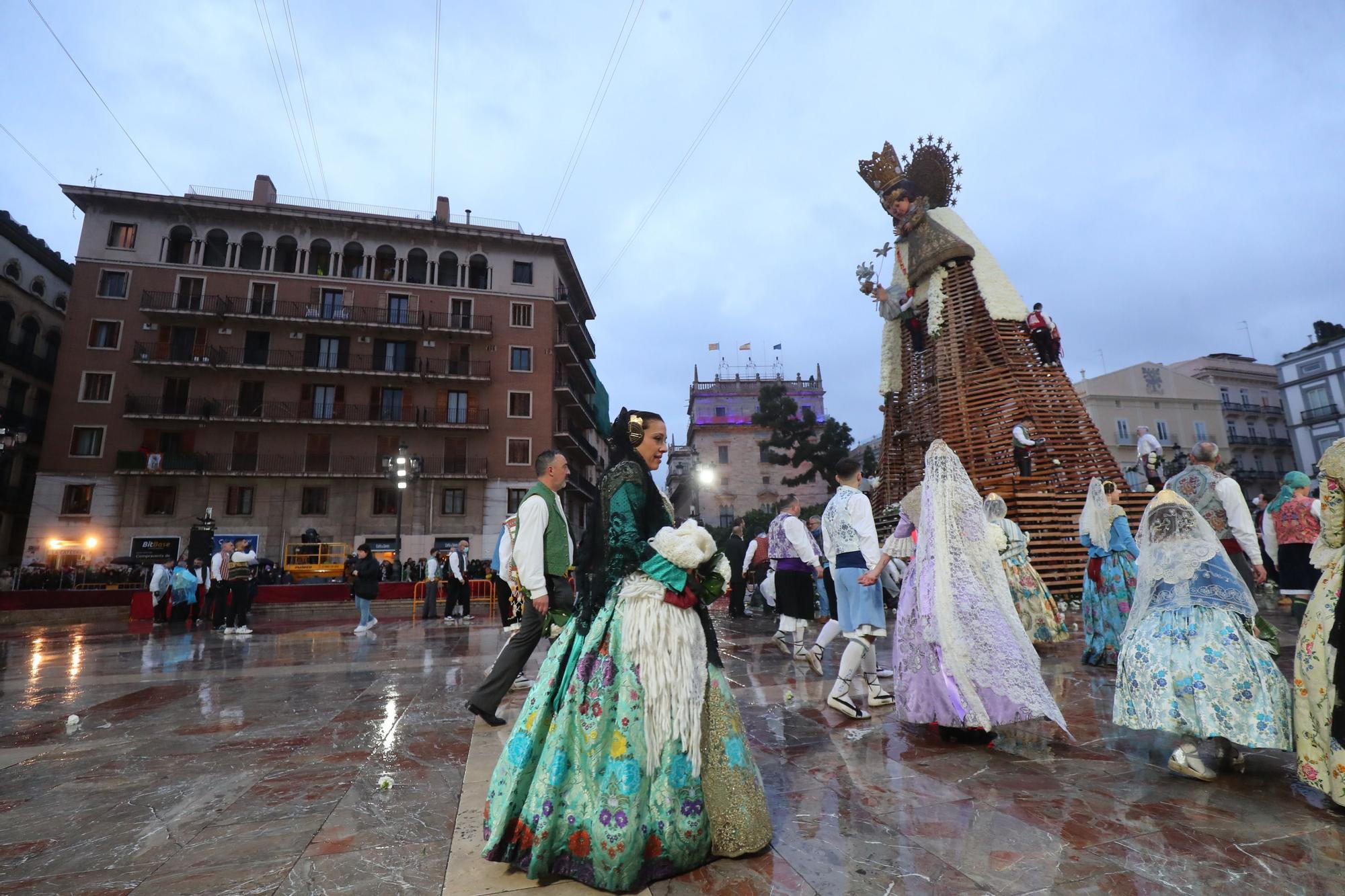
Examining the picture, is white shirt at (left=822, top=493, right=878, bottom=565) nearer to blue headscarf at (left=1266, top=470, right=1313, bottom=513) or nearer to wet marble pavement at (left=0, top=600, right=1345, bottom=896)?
wet marble pavement at (left=0, top=600, right=1345, bottom=896)

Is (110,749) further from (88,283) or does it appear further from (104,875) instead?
(88,283)

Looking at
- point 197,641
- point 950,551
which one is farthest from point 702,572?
point 197,641

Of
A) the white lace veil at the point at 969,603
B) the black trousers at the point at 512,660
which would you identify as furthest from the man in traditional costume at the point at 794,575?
the black trousers at the point at 512,660

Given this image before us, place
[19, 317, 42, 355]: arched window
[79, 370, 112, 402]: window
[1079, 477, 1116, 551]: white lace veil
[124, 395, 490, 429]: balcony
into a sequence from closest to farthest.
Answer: [1079, 477, 1116, 551]: white lace veil, [79, 370, 112, 402]: window, [124, 395, 490, 429]: balcony, [19, 317, 42, 355]: arched window

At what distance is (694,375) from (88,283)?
1573 inches

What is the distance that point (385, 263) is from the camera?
104ft

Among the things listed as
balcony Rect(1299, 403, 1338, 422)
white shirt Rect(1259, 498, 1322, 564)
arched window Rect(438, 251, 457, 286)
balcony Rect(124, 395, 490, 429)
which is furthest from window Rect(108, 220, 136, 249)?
balcony Rect(1299, 403, 1338, 422)

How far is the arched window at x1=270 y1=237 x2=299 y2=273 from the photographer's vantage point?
30766 millimetres

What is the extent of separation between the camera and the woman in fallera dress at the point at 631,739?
2.21 meters

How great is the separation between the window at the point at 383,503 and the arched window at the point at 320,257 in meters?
11.4

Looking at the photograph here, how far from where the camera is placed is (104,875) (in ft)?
7.65

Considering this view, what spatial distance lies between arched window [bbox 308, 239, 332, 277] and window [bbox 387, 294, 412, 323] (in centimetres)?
320

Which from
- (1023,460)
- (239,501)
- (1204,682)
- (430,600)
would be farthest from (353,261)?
(1204,682)

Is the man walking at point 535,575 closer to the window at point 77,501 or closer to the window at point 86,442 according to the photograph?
the window at point 77,501
